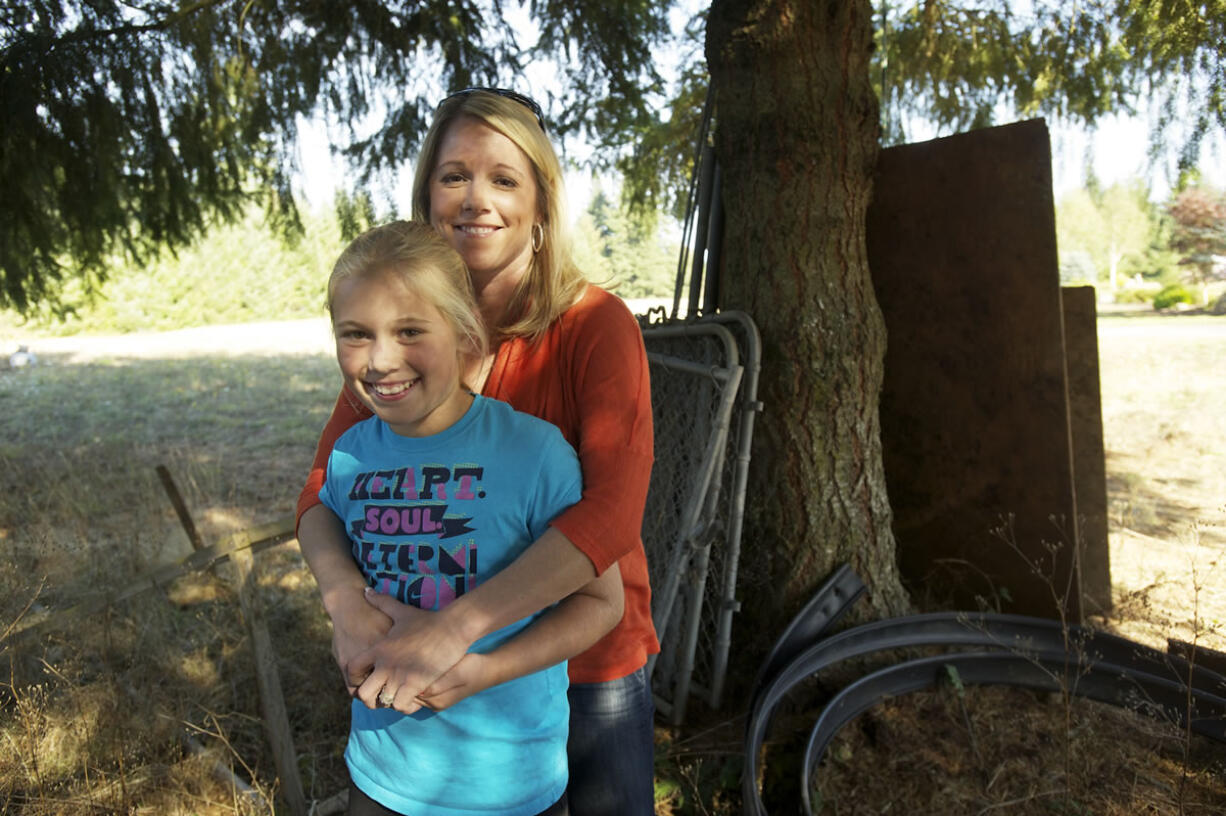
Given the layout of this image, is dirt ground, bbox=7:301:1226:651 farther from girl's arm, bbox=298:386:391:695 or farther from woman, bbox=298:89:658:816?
girl's arm, bbox=298:386:391:695

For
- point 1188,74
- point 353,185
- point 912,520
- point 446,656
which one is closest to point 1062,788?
point 912,520

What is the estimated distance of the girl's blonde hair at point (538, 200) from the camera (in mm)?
1435

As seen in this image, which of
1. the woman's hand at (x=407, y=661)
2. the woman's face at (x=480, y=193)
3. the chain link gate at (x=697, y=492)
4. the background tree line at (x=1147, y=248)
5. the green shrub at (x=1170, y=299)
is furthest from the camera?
the green shrub at (x=1170, y=299)

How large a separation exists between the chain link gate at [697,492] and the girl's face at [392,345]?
176cm

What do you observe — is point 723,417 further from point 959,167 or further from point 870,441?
point 959,167

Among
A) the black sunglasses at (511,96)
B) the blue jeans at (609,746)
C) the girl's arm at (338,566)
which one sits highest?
the black sunglasses at (511,96)

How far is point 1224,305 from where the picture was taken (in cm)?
1864

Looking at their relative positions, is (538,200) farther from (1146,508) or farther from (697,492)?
(1146,508)

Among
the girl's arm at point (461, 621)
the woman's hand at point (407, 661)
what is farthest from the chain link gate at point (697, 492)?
the woman's hand at point (407, 661)

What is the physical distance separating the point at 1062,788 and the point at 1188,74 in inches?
122

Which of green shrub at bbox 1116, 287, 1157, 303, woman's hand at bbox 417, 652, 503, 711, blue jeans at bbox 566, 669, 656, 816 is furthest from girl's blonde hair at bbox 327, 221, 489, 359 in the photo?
green shrub at bbox 1116, 287, 1157, 303

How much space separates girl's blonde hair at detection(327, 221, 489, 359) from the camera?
50.1 inches

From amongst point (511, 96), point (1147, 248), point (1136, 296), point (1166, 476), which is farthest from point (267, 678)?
point (1147, 248)

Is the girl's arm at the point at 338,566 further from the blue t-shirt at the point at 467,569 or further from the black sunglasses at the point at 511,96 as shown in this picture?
the black sunglasses at the point at 511,96
